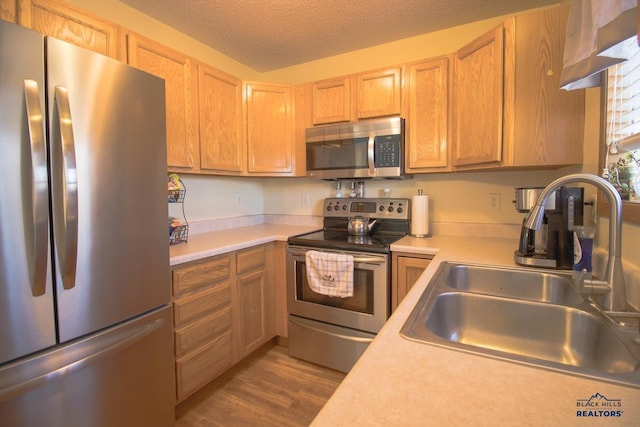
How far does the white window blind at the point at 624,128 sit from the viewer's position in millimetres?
961

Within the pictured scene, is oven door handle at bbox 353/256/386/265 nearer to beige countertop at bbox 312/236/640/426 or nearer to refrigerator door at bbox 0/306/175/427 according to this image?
refrigerator door at bbox 0/306/175/427

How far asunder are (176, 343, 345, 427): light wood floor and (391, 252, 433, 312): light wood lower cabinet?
725 millimetres

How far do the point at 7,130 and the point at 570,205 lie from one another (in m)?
2.09

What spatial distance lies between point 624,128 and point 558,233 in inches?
18.3

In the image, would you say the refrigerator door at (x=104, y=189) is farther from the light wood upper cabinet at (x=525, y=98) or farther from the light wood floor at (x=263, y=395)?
the light wood upper cabinet at (x=525, y=98)

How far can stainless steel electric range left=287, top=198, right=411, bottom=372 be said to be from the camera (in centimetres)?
185

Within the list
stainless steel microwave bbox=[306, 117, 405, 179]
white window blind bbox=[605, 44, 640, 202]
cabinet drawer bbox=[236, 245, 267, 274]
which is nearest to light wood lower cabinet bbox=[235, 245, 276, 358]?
cabinet drawer bbox=[236, 245, 267, 274]

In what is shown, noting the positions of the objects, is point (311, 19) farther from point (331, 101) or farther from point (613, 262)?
point (613, 262)

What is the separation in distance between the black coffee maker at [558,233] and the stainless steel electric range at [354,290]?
725mm

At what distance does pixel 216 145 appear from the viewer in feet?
7.07

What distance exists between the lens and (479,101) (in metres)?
1.73

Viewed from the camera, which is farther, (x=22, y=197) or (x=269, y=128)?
(x=269, y=128)

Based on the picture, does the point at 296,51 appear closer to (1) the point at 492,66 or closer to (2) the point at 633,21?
(1) the point at 492,66

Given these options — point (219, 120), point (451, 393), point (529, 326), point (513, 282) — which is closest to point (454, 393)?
point (451, 393)
